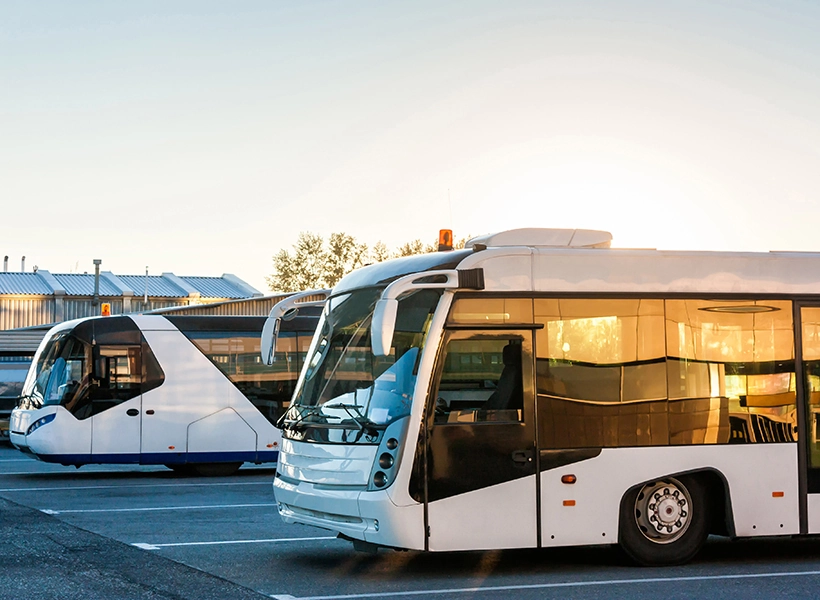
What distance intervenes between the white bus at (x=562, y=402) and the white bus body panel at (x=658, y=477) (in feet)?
0.06

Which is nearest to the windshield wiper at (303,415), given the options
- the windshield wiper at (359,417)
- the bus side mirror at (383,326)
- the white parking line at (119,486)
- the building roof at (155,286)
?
the windshield wiper at (359,417)

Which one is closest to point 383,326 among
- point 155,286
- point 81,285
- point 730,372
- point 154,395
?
point 730,372

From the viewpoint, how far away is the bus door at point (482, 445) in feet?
31.6

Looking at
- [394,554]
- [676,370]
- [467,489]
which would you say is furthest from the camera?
[394,554]

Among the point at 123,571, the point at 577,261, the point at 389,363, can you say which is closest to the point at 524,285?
the point at 577,261

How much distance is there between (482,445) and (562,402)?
2.78 ft

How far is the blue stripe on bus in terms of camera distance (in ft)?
66.7

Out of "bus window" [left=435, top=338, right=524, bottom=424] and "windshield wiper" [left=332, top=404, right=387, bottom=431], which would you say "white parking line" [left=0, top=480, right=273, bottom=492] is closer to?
"windshield wiper" [left=332, top=404, right=387, bottom=431]

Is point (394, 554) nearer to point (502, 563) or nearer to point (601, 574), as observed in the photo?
point (502, 563)

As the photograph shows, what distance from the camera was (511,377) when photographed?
32.7ft

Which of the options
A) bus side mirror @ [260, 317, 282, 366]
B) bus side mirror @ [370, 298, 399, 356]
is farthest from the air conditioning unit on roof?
bus side mirror @ [260, 317, 282, 366]

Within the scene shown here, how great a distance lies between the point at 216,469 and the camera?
21500mm

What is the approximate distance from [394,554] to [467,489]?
5.86 feet

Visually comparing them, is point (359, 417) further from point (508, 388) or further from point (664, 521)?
point (664, 521)
